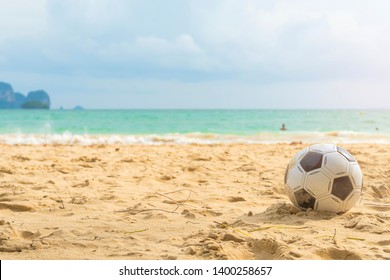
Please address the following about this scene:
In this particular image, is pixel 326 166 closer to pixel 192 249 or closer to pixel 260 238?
pixel 260 238

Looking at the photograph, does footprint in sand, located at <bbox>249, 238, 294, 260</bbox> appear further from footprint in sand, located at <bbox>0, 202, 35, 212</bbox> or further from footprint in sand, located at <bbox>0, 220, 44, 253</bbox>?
footprint in sand, located at <bbox>0, 202, 35, 212</bbox>

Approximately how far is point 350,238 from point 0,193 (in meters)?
3.93

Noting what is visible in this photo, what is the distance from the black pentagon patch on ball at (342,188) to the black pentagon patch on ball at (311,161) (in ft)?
0.75

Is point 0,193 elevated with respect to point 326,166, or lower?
lower

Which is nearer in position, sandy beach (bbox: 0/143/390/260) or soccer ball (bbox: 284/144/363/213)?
sandy beach (bbox: 0/143/390/260)

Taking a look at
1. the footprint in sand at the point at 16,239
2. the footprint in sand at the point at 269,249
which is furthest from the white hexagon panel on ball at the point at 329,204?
the footprint in sand at the point at 16,239

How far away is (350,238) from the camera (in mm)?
3557

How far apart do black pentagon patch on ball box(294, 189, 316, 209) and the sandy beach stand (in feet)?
0.32

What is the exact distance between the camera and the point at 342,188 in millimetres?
4215

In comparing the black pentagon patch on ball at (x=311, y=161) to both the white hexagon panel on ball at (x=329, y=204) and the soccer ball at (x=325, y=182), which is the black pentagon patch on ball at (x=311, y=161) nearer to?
the soccer ball at (x=325, y=182)

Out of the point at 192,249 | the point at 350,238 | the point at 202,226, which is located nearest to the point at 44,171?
the point at 202,226

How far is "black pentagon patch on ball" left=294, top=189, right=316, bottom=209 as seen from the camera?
425cm

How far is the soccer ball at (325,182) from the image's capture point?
4199 millimetres

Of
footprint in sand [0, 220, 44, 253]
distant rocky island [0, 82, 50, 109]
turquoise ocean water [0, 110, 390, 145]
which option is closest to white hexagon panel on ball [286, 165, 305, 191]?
footprint in sand [0, 220, 44, 253]
